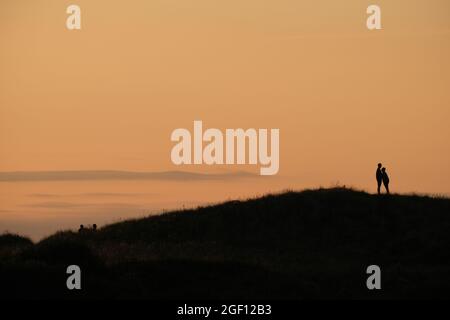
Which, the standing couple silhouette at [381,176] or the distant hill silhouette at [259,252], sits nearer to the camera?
the distant hill silhouette at [259,252]

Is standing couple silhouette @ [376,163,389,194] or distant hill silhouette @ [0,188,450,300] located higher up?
standing couple silhouette @ [376,163,389,194]

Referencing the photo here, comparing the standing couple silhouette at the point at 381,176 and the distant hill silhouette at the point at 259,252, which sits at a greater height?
the standing couple silhouette at the point at 381,176

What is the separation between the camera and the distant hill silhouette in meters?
50.8

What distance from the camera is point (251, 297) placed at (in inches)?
1956

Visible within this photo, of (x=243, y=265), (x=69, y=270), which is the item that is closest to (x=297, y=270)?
(x=243, y=265)

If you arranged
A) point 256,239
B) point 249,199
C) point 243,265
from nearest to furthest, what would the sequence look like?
point 243,265
point 256,239
point 249,199

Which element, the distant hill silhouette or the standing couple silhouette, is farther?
the standing couple silhouette

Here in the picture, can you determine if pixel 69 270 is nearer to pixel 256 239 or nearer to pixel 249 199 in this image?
pixel 256 239

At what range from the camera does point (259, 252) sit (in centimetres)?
6359

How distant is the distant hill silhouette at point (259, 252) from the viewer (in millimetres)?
50812

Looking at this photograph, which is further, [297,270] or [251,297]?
[297,270]
